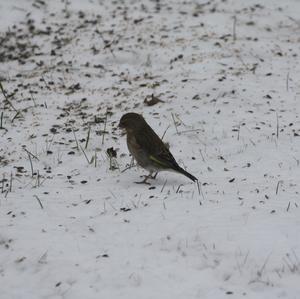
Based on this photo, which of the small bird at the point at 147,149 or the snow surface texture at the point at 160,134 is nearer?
the snow surface texture at the point at 160,134

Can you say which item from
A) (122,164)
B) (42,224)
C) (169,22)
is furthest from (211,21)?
(42,224)

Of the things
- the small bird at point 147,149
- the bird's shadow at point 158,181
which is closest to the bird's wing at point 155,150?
the small bird at point 147,149

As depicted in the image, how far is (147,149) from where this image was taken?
6.27 m

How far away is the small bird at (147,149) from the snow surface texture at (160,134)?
207 millimetres

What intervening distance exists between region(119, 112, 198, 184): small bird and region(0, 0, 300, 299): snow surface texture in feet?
0.68

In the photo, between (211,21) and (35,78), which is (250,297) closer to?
(35,78)

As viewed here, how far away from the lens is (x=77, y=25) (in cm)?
1180

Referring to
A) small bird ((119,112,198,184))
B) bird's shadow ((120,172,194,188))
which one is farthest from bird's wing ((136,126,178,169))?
bird's shadow ((120,172,194,188))

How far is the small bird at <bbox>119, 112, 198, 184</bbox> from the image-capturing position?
616 cm

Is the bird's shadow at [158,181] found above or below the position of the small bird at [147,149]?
below

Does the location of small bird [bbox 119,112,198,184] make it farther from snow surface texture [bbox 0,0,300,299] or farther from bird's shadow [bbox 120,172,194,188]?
snow surface texture [bbox 0,0,300,299]

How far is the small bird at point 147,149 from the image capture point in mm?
6160

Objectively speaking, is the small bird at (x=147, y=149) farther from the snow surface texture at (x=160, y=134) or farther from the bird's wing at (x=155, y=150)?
the snow surface texture at (x=160, y=134)

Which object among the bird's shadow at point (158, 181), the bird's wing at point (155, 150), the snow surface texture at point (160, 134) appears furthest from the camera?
the bird's shadow at point (158, 181)
